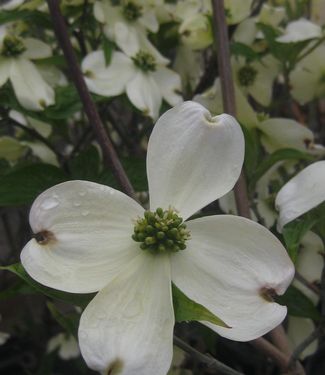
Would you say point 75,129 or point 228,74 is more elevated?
point 228,74

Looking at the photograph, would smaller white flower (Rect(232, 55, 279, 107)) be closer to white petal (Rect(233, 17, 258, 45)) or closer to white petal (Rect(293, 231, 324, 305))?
white petal (Rect(233, 17, 258, 45))

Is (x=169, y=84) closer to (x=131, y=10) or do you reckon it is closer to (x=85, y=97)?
(x=131, y=10)

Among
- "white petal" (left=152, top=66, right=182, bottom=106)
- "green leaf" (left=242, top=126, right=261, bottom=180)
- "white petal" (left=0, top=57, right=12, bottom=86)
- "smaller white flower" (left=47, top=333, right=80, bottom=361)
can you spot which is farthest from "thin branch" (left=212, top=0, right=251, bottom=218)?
"smaller white flower" (left=47, top=333, right=80, bottom=361)

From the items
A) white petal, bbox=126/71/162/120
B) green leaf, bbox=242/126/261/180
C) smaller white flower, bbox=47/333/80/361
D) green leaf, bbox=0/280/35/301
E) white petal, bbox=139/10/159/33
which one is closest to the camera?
green leaf, bbox=0/280/35/301

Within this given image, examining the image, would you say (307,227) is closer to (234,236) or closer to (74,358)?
(234,236)

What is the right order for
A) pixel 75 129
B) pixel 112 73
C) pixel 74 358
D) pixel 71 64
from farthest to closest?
1. pixel 74 358
2. pixel 75 129
3. pixel 112 73
4. pixel 71 64

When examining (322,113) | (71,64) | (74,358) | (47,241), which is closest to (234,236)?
(47,241)

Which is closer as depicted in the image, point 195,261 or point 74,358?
point 195,261

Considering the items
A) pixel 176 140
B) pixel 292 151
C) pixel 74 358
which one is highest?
pixel 176 140
